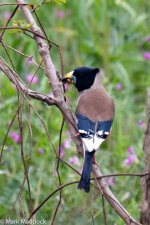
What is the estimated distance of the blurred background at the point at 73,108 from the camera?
437 centimetres

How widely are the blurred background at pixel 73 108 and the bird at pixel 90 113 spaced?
20 centimetres

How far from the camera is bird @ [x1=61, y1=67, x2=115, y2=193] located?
11.1 ft

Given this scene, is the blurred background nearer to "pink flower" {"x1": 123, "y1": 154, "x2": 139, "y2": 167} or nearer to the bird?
"pink flower" {"x1": 123, "y1": 154, "x2": 139, "y2": 167}

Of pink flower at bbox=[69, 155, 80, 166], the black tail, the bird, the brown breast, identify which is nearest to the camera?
the black tail

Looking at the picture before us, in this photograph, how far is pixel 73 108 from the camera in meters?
4.86

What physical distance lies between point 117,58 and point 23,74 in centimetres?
81

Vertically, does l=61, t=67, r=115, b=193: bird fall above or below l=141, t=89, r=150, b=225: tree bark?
above

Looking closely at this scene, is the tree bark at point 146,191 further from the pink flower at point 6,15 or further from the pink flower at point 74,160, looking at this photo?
the pink flower at point 6,15

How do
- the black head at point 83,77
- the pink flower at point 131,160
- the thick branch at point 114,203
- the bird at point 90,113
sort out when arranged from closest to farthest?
the thick branch at point 114,203, the bird at point 90,113, the black head at point 83,77, the pink flower at point 131,160

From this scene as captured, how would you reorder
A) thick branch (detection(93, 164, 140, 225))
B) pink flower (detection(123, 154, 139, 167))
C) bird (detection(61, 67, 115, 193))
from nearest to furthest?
thick branch (detection(93, 164, 140, 225)) → bird (detection(61, 67, 115, 193)) → pink flower (detection(123, 154, 139, 167))

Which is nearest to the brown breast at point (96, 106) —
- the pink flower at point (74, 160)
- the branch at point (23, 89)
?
the pink flower at point (74, 160)

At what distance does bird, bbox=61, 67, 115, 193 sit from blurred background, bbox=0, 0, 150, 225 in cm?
20

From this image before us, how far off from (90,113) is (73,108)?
94 cm

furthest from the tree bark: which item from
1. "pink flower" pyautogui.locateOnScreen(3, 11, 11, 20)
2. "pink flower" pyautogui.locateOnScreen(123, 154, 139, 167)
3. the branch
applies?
"pink flower" pyautogui.locateOnScreen(3, 11, 11, 20)
